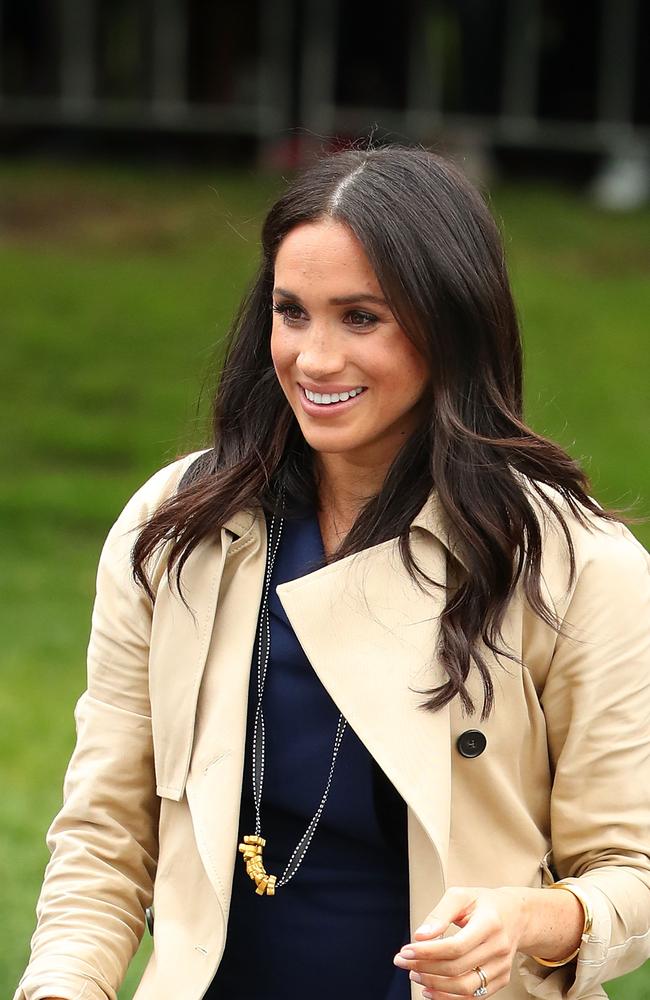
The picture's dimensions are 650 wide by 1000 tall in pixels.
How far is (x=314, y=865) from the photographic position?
8.09ft

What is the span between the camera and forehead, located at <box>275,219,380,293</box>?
7.73 feet

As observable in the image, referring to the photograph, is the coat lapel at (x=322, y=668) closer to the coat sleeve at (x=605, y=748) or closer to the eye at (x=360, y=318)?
the coat sleeve at (x=605, y=748)

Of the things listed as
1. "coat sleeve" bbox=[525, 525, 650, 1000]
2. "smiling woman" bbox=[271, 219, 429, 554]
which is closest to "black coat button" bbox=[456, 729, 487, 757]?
"coat sleeve" bbox=[525, 525, 650, 1000]

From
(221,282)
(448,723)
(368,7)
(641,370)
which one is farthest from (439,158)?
(368,7)

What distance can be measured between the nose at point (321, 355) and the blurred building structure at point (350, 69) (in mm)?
19071

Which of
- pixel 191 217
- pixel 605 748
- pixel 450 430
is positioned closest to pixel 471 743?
pixel 605 748

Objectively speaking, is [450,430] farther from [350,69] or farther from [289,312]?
[350,69]

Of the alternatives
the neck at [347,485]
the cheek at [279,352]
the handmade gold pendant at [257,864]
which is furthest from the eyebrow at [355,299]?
the handmade gold pendant at [257,864]

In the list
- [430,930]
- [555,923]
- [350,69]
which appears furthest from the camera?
[350,69]

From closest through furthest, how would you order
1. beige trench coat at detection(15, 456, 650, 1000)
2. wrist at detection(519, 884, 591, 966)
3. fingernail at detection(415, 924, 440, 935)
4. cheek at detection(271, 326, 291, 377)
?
fingernail at detection(415, 924, 440, 935), wrist at detection(519, 884, 591, 966), beige trench coat at detection(15, 456, 650, 1000), cheek at detection(271, 326, 291, 377)

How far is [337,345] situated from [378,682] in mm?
492

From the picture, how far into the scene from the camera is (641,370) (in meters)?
12.4

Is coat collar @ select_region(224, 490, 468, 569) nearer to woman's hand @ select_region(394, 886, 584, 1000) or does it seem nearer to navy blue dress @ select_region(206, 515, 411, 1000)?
navy blue dress @ select_region(206, 515, 411, 1000)

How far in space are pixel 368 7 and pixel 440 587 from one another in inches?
779
